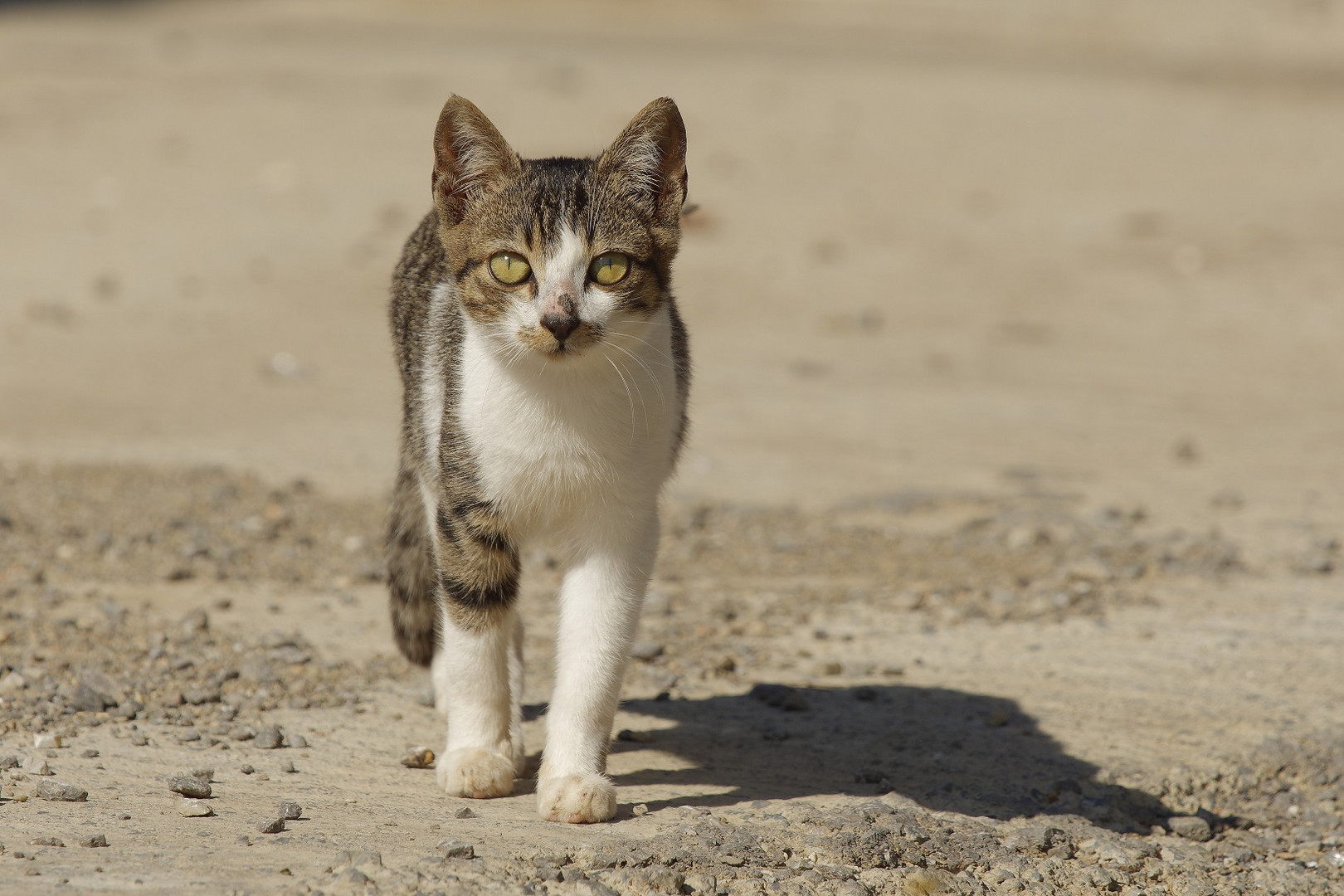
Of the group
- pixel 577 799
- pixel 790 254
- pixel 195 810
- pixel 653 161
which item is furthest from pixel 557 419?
pixel 790 254

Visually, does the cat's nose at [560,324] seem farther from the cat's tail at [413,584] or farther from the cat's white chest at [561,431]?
the cat's tail at [413,584]

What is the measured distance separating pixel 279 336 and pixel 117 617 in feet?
14.7

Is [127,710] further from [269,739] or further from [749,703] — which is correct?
[749,703]


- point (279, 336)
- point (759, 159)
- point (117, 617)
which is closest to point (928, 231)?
point (759, 159)

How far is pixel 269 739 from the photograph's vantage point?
4.37 metres

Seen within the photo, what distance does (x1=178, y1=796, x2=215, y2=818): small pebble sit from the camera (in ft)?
12.2

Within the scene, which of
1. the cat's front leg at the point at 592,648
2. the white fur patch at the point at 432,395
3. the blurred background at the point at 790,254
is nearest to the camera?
the cat's front leg at the point at 592,648

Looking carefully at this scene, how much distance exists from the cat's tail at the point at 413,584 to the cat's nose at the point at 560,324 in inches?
48.6

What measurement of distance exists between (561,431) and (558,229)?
0.53 m

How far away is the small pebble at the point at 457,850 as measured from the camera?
3.50m

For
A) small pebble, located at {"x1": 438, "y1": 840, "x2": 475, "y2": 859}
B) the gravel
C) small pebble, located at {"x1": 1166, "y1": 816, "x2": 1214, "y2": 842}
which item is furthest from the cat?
small pebble, located at {"x1": 1166, "y1": 816, "x2": 1214, "y2": 842}

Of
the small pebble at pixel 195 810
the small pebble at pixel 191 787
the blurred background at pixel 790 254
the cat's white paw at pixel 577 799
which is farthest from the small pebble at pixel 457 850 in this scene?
the blurred background at pixel 790 254

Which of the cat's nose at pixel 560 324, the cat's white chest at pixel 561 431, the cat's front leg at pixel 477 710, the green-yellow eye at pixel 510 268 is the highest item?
the green-yellow eye at pixel 510 268

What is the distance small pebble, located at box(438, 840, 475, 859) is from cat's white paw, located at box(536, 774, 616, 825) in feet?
1.16
